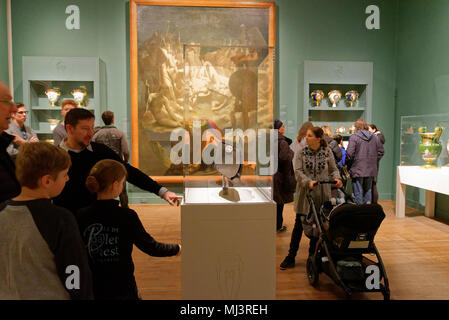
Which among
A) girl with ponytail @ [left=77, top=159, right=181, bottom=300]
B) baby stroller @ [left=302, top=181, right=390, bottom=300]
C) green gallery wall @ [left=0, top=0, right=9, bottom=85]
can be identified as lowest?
baby stroller @ [left=302, top=181, right=390, bottom=300]

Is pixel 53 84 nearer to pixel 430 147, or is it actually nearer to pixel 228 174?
pixel 228 174

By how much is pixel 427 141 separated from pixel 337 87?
2190mm

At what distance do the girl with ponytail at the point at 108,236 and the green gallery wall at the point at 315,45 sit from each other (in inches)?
217

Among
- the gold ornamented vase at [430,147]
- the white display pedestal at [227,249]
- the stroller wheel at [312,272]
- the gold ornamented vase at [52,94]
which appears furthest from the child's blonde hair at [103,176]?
the gold ornamented vase at [52,94]

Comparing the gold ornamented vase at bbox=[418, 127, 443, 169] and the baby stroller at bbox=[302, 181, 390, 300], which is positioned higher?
the gold ornamented vase at bbox=[418, 127, 443, 169]

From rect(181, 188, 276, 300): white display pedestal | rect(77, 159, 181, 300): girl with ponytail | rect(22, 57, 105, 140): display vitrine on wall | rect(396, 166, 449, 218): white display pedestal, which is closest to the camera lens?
rect(77, 159, 181, 300): girl with ponytail

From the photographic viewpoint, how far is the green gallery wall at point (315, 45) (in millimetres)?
6594

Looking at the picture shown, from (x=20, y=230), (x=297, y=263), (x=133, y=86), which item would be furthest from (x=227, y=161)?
(x=133, y=86)

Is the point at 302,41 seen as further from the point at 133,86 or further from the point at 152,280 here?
the point at 152,280

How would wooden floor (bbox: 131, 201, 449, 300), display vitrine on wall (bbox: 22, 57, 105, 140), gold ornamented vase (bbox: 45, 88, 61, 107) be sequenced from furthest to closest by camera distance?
gold ornamented vase (bbox: 45, 88, 61, 107)
display vitrine on wall (bbox: 22, 57, 105, 140)
wooden floor (bbox: 131, 201, 449, 300)

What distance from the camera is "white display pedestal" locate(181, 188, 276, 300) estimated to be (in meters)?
2.29

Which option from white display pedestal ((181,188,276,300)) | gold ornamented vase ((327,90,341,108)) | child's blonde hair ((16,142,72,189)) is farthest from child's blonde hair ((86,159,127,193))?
gold ornamented vase ((327,90,341,108))

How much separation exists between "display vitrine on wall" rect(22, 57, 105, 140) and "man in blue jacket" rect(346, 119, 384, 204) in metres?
4.45

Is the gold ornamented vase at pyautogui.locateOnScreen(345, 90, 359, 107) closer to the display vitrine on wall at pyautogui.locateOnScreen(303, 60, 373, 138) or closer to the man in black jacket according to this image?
the display vitrine on wall at pyautogui.locateOnScreen(303, 60, 373, 138)
